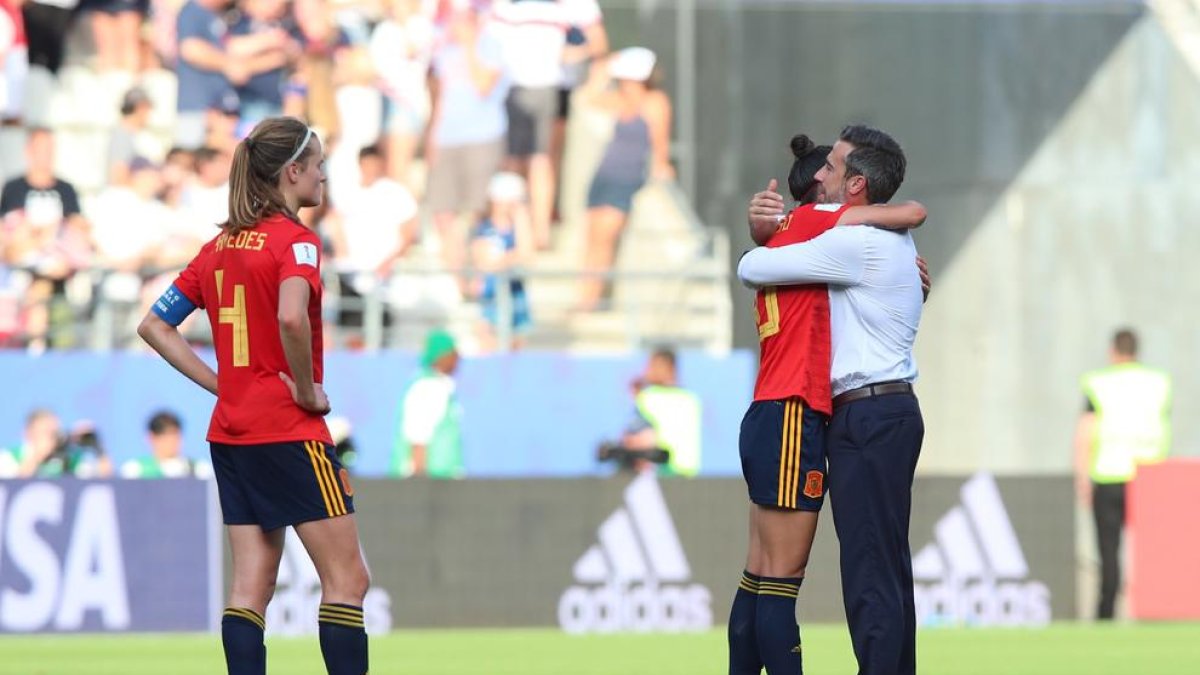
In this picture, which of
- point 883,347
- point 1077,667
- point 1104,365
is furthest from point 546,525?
point 883,347

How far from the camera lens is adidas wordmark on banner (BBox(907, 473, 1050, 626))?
1598 cm

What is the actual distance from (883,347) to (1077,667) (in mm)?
4550

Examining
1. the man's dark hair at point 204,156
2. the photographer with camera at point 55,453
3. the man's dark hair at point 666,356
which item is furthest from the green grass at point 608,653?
the man's dark hair at point 204,156

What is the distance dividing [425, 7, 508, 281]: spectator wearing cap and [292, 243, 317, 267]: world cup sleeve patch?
442 inches

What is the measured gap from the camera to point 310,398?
7398 millimetres

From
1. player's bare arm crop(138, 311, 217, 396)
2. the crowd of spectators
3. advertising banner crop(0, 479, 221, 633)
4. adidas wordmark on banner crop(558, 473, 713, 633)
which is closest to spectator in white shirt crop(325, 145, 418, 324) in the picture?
the crowd of spectators

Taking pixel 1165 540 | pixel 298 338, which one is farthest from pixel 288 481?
pixel 1165 540

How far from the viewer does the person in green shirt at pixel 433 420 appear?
1634 cm

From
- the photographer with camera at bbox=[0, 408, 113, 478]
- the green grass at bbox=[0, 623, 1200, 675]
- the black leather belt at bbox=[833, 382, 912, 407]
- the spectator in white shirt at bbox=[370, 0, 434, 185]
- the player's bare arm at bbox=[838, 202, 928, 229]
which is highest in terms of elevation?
the spectator in white shirt at bbox=[370, 0, 434, 185]

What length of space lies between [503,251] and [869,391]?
1105cm

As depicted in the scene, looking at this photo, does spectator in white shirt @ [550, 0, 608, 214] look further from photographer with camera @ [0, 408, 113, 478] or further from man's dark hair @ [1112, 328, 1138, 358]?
man's dark hair @ [1112, 328, 1138, 358]

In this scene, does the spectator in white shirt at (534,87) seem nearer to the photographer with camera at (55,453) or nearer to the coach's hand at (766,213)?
the photographer with camera at (55,453)

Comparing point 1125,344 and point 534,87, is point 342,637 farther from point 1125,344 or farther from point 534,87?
point 534,87

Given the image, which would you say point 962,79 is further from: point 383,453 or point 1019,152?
→ point 383,453
